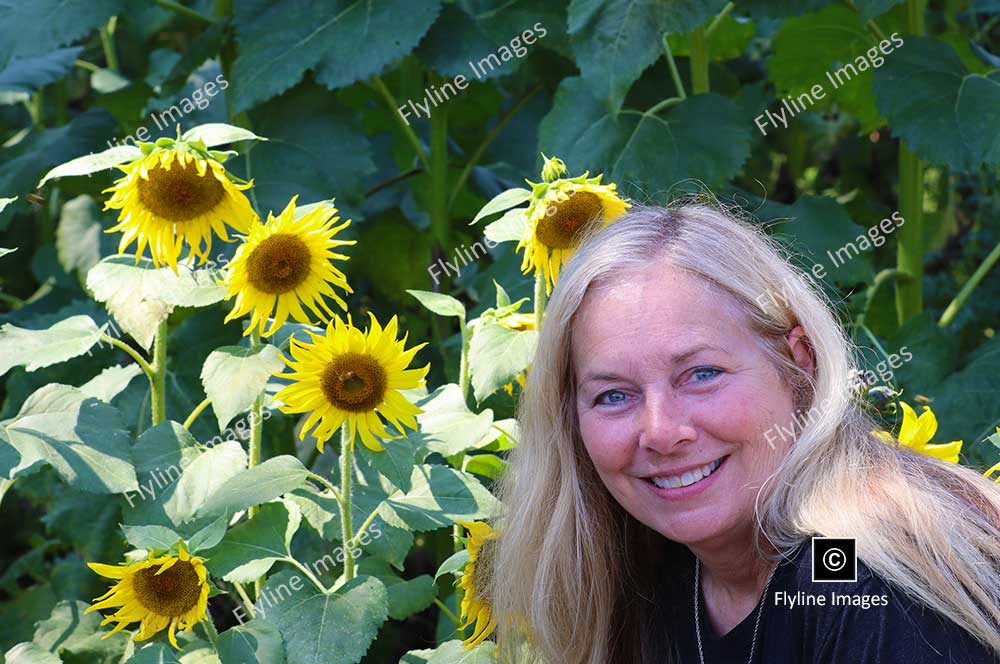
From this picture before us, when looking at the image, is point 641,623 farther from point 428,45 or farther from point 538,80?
point 538,80

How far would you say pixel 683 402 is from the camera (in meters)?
1.28

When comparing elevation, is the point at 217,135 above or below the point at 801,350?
above

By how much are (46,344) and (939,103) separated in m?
1.40

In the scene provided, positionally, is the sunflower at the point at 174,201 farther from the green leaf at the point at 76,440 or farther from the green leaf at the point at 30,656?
the green leaf at the point at 30,656

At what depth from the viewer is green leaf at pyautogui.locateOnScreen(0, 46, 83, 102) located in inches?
99.9

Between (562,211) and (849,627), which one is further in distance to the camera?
(562,211)

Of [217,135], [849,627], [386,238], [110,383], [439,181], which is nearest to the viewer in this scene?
[849,627]

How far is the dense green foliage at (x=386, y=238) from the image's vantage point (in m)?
1.44

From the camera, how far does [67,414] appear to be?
4.82 feet

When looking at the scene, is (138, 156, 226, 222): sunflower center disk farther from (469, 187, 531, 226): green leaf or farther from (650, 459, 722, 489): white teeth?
(650, 459, 722, 489): white teeth

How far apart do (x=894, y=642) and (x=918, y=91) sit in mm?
1160

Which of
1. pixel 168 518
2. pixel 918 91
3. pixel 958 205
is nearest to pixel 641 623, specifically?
pixel 168 518

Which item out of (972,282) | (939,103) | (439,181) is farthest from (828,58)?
(439,181)

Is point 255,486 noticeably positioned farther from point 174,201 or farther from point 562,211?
point 562,211
